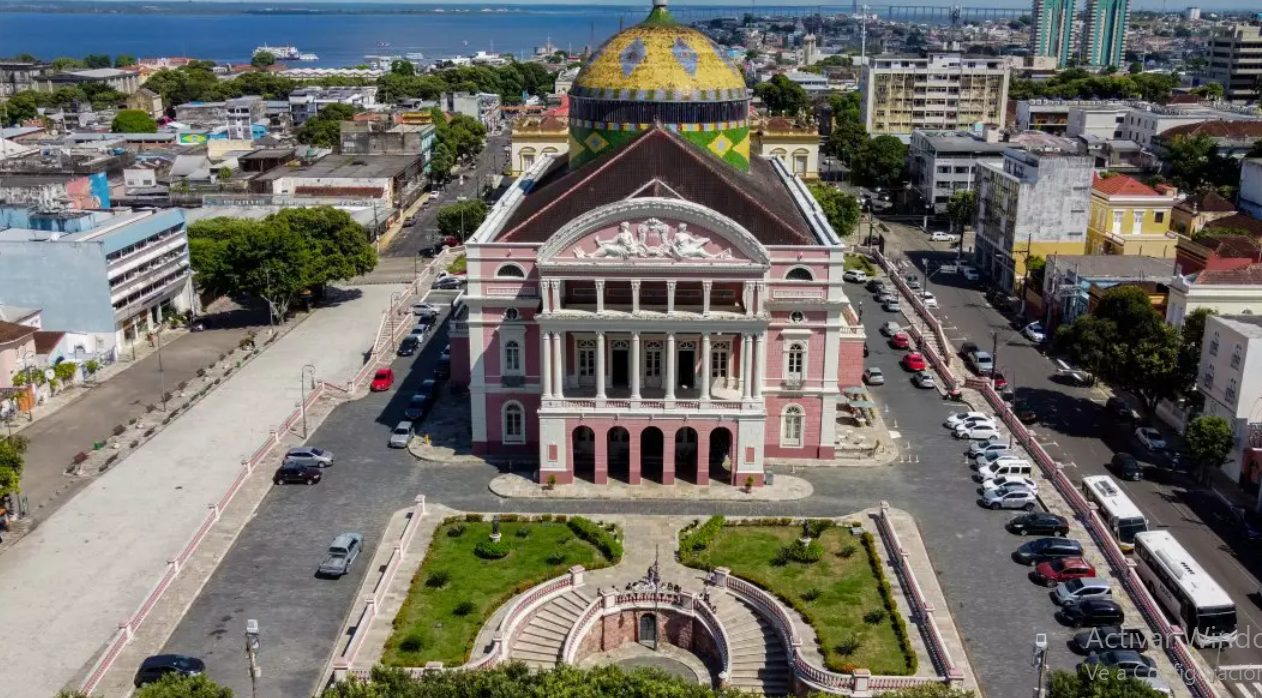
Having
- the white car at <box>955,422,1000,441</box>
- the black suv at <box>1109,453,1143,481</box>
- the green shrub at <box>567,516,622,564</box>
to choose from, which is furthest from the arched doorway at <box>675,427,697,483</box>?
the black suv at <box>1109,453,1143,481</box>

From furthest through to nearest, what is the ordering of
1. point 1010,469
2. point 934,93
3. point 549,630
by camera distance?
point 934,93 → point 1010,469 → point 549,630

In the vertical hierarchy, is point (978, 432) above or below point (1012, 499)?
above

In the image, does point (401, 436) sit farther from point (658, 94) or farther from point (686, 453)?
point (658, 94)

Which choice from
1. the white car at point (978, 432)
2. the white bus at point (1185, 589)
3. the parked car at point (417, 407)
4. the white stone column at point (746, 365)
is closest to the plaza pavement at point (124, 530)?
the parked car at point (417, 407)

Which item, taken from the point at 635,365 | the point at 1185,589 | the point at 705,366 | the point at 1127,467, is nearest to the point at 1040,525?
the point at 1185,589

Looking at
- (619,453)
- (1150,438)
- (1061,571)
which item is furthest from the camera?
(1150,438)

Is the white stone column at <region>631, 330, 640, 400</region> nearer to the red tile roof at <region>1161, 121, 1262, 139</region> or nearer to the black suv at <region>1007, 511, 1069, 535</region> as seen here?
the black suv at <region>1007, 511, 1069, 535</region>

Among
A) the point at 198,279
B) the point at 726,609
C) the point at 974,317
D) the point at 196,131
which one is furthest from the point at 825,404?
the point at 196,131
